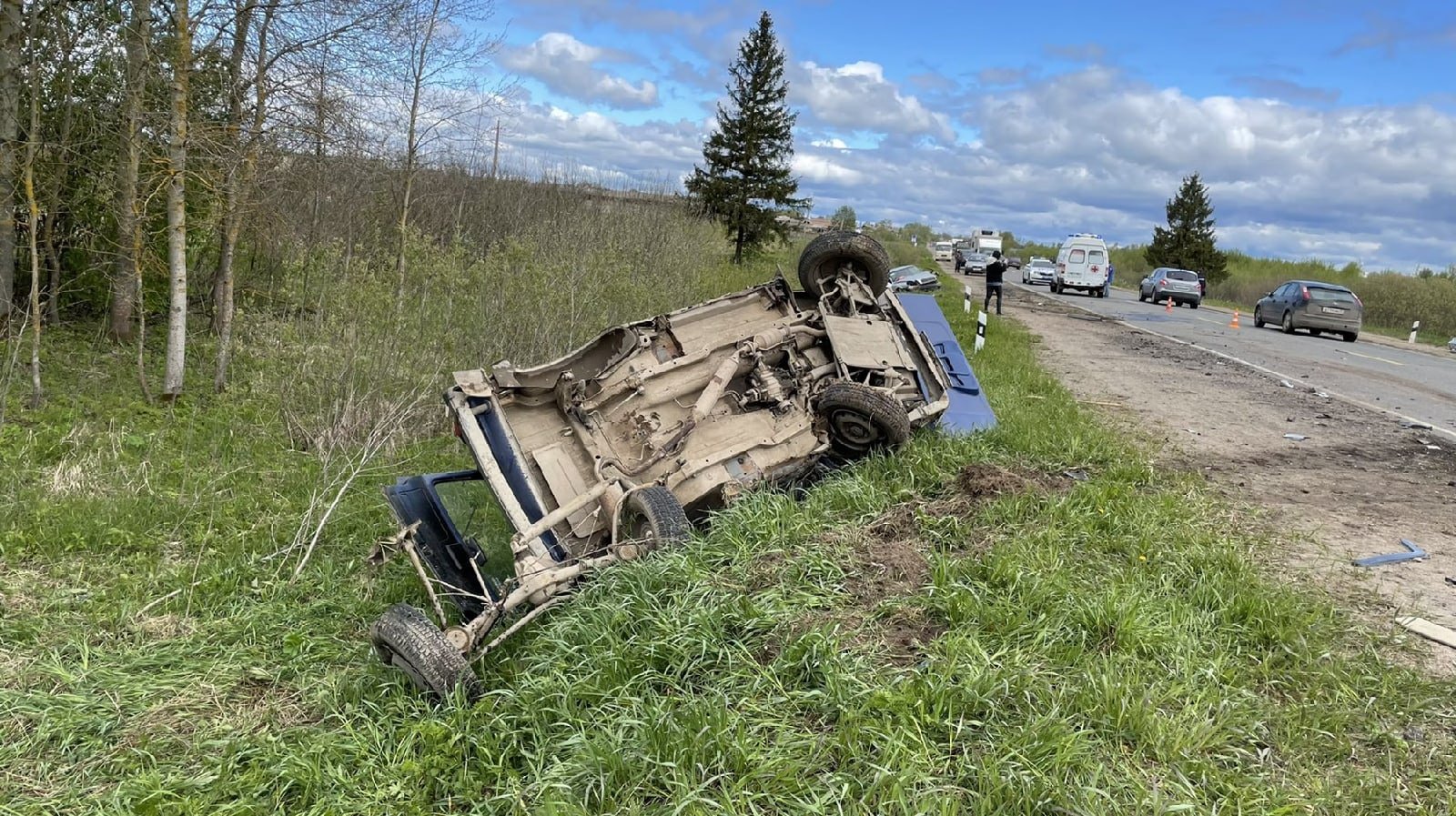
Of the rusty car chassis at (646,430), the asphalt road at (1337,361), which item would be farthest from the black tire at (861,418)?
the asphalt road at (1337,361)

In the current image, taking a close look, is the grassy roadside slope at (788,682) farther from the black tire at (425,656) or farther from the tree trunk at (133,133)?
the tree trunk at (133,133)

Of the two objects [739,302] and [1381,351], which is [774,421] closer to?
[739,302]

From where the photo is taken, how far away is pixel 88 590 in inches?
185

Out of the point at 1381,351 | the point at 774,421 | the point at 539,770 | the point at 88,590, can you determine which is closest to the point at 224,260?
the point at 88,590

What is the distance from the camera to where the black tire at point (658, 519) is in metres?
4.25

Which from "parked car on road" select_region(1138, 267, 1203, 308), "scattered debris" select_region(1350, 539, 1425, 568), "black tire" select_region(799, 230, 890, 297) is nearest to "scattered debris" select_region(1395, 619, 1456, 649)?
"scattered debris" select_region(1350, 539, 1425, 568)

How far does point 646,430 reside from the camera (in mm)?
5590

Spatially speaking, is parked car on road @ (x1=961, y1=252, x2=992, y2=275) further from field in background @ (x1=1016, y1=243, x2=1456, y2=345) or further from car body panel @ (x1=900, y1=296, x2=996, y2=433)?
car body panel @ (x1=900, y1=296, x2=996, y2=433)

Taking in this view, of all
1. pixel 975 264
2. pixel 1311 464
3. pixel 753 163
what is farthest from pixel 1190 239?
pixel 1311 464

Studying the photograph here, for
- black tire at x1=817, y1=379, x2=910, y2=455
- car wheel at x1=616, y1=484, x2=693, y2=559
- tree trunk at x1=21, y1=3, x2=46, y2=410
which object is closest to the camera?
car wheel at x1=616, y1=484, x2=693, y2=559

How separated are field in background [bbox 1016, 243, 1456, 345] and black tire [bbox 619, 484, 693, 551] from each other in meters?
24.3

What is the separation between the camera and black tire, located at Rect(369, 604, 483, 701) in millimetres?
3439

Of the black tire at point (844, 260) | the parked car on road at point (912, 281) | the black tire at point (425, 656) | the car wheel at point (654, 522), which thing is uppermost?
the parked car on road at point (912, 281)

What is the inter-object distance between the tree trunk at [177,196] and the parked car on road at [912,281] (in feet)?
57.0
